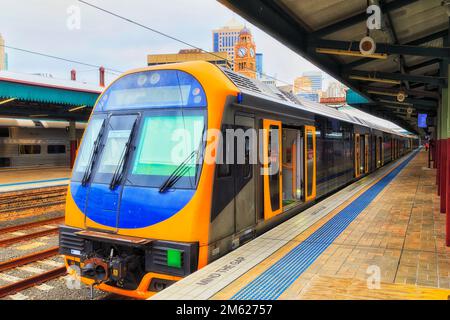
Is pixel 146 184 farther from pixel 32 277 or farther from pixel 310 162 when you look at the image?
pixel 310 162

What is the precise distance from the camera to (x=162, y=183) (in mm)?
4891

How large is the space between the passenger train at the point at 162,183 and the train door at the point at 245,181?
2cm

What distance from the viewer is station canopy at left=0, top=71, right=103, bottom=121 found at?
15453 mm

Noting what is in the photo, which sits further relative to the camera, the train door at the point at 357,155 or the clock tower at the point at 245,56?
the clock tower at the point at 245,56

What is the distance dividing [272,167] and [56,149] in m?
24.2

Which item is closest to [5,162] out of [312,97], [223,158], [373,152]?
[373,152]

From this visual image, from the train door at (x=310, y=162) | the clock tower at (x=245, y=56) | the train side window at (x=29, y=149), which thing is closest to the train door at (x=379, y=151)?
the train door at (x=310, y=162)

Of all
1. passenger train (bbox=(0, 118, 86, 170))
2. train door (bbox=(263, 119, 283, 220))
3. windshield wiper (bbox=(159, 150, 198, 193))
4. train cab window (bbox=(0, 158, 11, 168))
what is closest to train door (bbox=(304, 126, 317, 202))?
train door (bbox=(263, 119, 283, 220))

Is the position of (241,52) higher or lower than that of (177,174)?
higher

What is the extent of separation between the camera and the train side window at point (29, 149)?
80.5ft

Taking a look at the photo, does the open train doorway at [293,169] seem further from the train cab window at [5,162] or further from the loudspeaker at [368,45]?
the train cab window at [5,162]

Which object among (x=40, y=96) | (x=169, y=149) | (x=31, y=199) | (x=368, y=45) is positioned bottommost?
(x=31, y=199)

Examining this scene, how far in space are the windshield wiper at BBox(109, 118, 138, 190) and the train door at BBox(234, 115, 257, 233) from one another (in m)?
1.44

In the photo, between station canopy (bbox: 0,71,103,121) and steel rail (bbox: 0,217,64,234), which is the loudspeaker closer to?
steel rail (bbox: 0,217,64,234)
